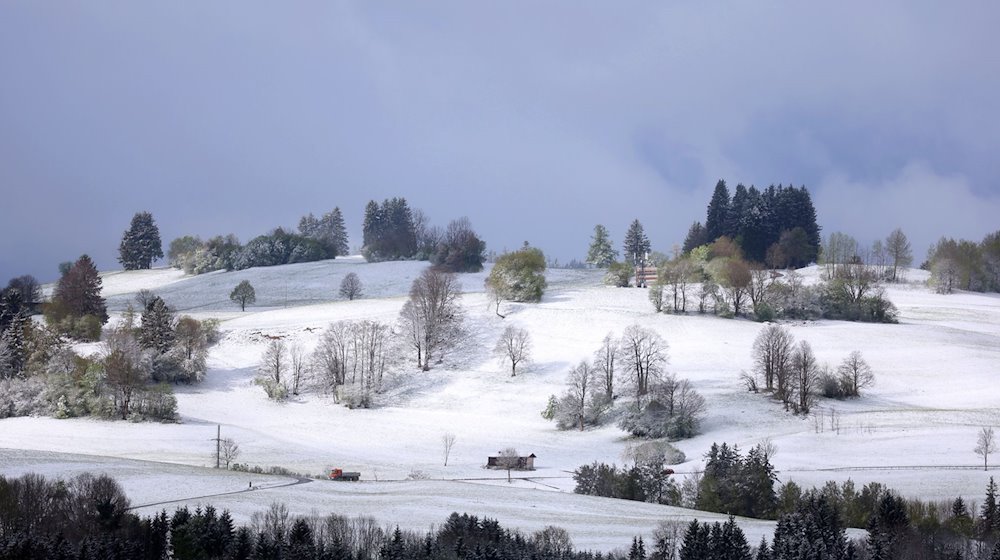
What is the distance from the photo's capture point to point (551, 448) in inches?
2489

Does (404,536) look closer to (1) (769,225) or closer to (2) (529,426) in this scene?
(2) (529,426)

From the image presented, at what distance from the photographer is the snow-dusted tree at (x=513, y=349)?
84.4 meters

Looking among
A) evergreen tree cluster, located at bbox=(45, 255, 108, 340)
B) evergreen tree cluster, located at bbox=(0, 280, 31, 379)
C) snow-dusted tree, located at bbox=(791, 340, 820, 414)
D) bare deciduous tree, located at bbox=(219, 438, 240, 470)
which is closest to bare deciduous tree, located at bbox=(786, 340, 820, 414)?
snow-dusted tree, located at bbox=(791, 340, 820, 414)

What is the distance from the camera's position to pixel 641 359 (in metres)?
75.8

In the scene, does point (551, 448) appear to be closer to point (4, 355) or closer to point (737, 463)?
point (737, 463)

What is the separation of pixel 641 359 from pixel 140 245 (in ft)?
408

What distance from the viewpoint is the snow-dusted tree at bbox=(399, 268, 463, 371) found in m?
89.9

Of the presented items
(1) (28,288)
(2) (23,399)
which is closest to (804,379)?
(2) (23,399)

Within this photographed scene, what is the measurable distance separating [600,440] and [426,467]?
14.4 meters

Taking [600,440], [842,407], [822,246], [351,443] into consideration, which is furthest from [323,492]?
[822,246]

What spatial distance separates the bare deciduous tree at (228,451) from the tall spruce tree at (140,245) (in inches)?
4807

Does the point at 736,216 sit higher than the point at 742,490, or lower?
higher

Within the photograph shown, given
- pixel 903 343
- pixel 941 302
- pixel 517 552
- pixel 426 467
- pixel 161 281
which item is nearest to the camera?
pixel 517 552

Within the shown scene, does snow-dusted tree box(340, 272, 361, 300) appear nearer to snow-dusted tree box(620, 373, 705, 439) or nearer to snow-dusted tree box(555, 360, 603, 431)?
snow-dusted tree box(555, 360, 603, 431)
